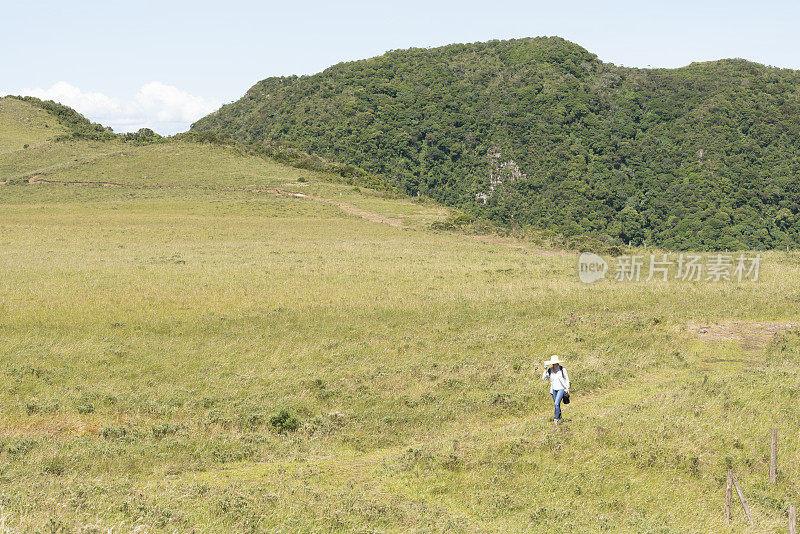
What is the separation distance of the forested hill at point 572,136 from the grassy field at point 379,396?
86.6 meters

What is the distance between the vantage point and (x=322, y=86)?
602ft

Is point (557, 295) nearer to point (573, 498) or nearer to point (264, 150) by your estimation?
point (573, 498)

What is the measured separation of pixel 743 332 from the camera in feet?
82.4

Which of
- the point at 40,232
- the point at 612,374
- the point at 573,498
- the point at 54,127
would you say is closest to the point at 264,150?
the point at 54,127

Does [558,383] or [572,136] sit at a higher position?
→ [572,136]

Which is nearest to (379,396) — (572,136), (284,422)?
(284,422)

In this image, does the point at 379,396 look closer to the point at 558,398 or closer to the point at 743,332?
the point at 558,398

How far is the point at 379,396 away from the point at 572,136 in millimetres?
143515

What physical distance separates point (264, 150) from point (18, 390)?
91.1 m

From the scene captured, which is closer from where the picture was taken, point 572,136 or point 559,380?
point 559,380

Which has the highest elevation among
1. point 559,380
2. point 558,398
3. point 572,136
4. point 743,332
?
point 572,136

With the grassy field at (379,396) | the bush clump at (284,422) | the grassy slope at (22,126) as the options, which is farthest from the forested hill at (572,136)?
the bush clump at (284,422)

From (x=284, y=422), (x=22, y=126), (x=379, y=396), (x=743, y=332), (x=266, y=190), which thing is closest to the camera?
(x=284, y=422)

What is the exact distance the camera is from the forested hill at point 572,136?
120 m
